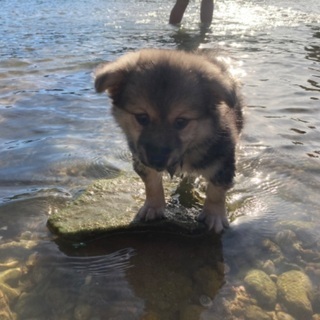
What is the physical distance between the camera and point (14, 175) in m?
4.08

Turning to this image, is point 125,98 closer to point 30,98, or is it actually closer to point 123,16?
point 30,98

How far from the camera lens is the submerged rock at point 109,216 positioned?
328 centimetres

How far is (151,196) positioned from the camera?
3.55 m

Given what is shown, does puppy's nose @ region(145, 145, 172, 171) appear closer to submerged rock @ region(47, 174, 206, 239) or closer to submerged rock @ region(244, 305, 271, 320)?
submerged rock @ region(47, 174, 206, 239)

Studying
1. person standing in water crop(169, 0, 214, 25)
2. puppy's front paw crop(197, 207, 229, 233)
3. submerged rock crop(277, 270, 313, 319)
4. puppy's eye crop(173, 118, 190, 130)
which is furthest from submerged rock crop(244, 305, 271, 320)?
person standing in water crop(169, 0, 214, 25)

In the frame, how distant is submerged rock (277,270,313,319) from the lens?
2574mm

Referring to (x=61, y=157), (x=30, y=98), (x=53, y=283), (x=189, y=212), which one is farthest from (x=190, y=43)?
(x=53, y=283)

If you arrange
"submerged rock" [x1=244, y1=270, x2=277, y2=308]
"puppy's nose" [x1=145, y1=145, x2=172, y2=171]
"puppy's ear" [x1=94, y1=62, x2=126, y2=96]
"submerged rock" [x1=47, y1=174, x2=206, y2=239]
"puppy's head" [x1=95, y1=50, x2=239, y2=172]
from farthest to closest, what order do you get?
"submerged rock" [x1=47, y1=174, x2=206, y2=239], "puppy's ear" [x1=94, y1=62, x2=126, y2=96], "puppy's head" [x1=95, y1=50, x2=239, y2=172], "puppy's nose" [x1=145, y1=145, x2=172, y2=171], "submerged rock" [x1=244, y1=270, x2=277, y2=308]

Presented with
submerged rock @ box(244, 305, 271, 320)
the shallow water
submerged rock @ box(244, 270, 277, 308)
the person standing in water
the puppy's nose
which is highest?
the puppy's nose

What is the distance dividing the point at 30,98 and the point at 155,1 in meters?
13.7

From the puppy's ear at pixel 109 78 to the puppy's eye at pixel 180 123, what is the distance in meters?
0.52

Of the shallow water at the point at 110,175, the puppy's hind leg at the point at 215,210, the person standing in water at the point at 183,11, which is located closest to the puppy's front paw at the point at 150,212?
the shallow water at the point at 110,175

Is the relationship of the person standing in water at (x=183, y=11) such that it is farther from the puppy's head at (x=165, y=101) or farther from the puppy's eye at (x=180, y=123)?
the puppy's eye at (x=180, y=123)

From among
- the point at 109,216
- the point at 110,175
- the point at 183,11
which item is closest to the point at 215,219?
the point at 109,216
